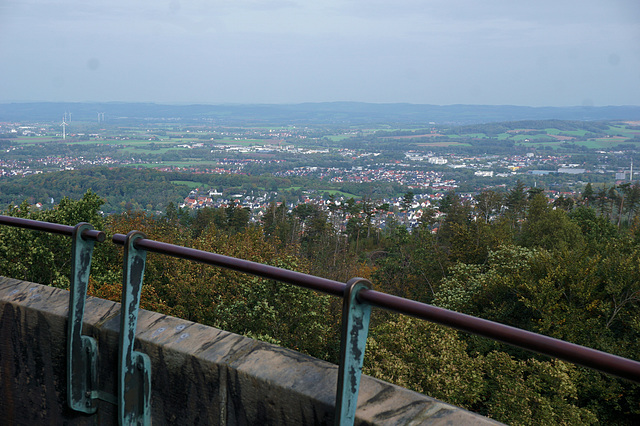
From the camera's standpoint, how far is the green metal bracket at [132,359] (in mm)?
2113

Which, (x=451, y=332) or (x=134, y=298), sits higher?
(x=134, y=298)

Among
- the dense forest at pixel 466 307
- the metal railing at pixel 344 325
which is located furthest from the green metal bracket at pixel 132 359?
the dense forest at pixel 466 307

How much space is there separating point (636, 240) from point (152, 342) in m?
39.8

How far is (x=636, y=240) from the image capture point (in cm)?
3484

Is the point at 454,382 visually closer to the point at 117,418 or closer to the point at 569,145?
the point at 117,418

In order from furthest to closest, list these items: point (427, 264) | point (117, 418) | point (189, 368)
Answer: point (427, 264), point (117, 418), point (189, 368)

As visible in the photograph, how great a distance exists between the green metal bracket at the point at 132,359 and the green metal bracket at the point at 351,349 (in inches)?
40.2

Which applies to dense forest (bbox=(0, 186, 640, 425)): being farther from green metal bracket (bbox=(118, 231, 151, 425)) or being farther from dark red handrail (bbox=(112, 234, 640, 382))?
dark red handrail (bbox=(112, 234, 640, 382))

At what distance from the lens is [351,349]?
156 cm

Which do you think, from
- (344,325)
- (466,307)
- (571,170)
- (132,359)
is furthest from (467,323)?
(571,170)

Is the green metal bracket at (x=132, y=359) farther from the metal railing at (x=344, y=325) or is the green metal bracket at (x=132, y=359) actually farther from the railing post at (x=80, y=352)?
the railing post at (x=80, y=352)

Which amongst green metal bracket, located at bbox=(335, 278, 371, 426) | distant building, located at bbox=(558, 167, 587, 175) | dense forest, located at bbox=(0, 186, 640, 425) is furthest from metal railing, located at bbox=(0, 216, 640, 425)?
distant building, located at bbox=(558, 167, 587, 175)

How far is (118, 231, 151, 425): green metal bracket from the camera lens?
6.93ft

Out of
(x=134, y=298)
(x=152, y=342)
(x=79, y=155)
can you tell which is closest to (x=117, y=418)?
(x=152, y=342)
